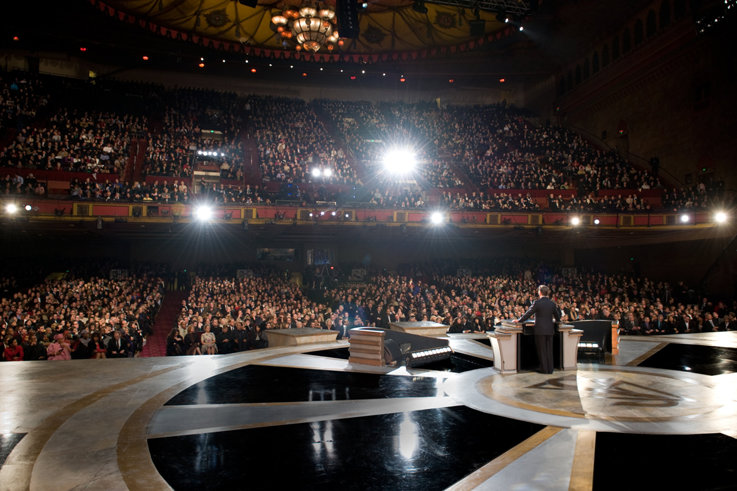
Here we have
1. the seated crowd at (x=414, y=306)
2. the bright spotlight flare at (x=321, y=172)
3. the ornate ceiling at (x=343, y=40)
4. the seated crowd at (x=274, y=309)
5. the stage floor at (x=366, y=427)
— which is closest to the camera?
the stage floor at (x=366, y=427)

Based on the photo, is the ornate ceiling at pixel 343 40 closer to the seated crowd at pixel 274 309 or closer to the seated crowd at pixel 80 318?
the seated crowd at pixel 274 309

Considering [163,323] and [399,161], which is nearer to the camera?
[163,323]

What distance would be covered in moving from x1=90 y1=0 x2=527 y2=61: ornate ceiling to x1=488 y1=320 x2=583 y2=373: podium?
23174 millimetres

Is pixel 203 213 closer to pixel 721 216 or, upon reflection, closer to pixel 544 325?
pixel 544 325

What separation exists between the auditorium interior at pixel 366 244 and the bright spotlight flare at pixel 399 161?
21cm

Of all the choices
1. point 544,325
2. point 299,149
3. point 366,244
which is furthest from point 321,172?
point 544,325

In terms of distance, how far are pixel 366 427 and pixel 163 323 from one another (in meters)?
15.9

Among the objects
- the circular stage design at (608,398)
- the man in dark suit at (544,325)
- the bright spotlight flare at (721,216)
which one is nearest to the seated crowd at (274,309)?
the man in dark suit at (544,325)

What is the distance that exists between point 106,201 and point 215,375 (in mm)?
15287

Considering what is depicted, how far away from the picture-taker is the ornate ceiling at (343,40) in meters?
28.9

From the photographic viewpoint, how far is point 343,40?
31.2 metres

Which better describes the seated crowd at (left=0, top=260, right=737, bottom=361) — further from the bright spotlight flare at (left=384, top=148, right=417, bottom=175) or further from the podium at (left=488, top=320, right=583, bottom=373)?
the bright spotlight flare at (left=384, top=148, right=417, bottom=175)

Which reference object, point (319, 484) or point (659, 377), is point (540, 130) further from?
point (319, 484)

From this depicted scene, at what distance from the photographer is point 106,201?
20.3 meters
